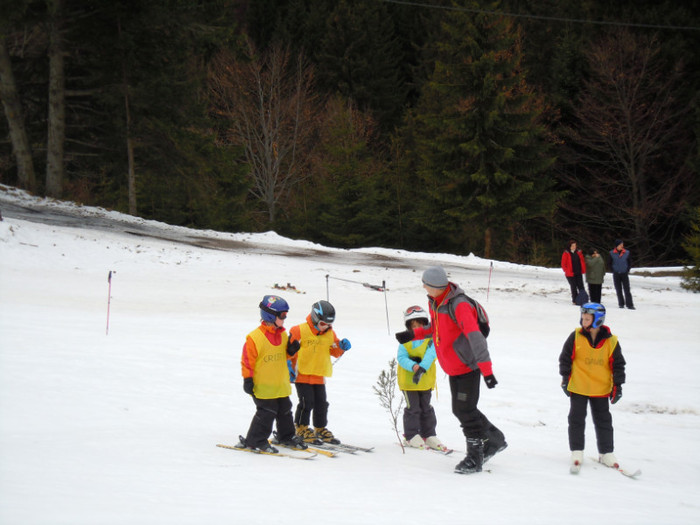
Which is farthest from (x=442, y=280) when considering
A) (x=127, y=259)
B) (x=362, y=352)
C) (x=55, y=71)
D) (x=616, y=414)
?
(x=55, y=71)

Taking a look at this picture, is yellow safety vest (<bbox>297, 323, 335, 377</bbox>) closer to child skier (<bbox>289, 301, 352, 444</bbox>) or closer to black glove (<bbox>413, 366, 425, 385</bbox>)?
child skier (<bbox>289, 301, 352, 444</bbox>)

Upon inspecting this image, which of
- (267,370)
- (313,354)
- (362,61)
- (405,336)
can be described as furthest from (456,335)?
(362,61)

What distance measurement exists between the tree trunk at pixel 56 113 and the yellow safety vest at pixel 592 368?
89.9ft

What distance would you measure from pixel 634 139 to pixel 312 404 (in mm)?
34160

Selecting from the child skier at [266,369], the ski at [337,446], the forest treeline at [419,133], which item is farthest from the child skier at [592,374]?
the forest treeline at [419,133]

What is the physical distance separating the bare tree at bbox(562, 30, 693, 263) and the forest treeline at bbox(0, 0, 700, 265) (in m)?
0.13

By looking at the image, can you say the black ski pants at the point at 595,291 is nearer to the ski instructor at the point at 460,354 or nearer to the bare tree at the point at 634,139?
the ski instructor at the point at 460,354

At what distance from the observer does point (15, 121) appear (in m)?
30.5

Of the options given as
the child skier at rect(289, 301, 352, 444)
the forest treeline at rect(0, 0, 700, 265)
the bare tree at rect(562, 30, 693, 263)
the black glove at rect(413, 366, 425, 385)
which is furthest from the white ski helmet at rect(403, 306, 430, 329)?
the bare tree at rect(562, 30, 693, 263)

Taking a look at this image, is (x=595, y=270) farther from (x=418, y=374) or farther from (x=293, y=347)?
(x=293, y=347)

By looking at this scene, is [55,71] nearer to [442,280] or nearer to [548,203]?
[548,203]

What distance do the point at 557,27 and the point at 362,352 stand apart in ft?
131

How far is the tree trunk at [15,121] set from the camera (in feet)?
97.1

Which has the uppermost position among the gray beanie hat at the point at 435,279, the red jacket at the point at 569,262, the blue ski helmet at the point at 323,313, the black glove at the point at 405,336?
the red jacket at the point at 569,262
